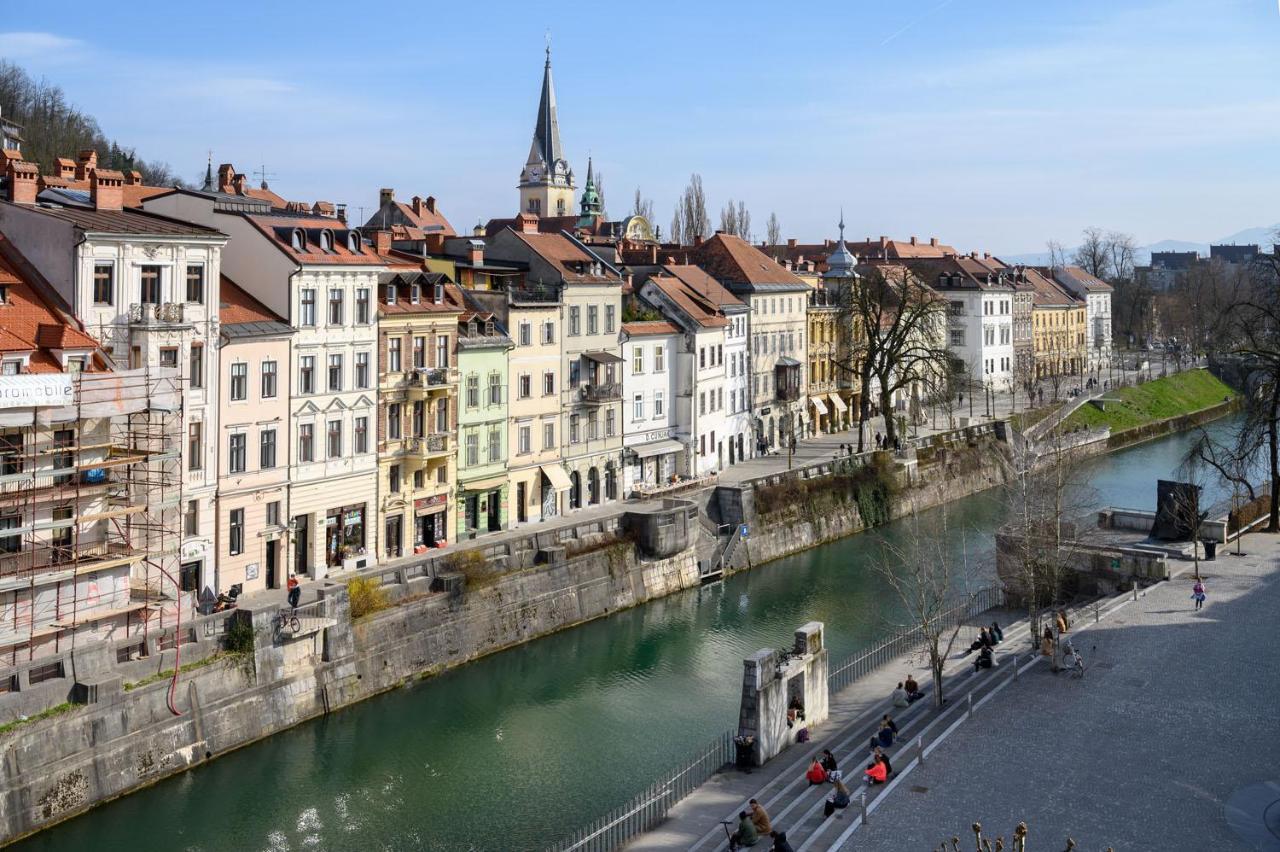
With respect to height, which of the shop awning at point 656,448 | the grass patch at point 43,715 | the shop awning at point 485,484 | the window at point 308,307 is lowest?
the grass patch at point 43,715

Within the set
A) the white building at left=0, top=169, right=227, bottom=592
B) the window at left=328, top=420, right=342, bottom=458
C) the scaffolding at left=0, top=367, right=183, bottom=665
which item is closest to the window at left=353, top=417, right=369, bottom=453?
the window at left=328, top=420, right=342, bottom=458

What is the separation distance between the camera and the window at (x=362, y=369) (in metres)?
43.0

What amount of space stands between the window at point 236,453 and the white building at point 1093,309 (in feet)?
334

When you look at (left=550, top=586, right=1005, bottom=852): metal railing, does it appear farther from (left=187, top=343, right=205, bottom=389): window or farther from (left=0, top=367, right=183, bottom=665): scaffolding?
(left=187, top=343, right=205, bottom=389): window

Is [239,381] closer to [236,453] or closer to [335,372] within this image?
[236,453]

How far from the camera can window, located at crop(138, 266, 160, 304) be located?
3506 centimetres

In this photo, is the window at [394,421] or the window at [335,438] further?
the window at [394,421]

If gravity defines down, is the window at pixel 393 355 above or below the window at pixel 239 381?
above

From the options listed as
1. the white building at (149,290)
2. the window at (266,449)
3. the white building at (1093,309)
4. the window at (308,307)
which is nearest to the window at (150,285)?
the white building at (149,290)

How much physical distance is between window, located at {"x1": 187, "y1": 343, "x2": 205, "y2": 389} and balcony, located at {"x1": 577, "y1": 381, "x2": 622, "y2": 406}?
1974 cm

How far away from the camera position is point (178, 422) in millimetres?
35625

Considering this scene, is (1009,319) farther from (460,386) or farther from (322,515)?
(322,515)

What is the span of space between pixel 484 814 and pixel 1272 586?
25.5 metres

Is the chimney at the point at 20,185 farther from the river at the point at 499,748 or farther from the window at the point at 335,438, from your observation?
the river at the point at 499,748
